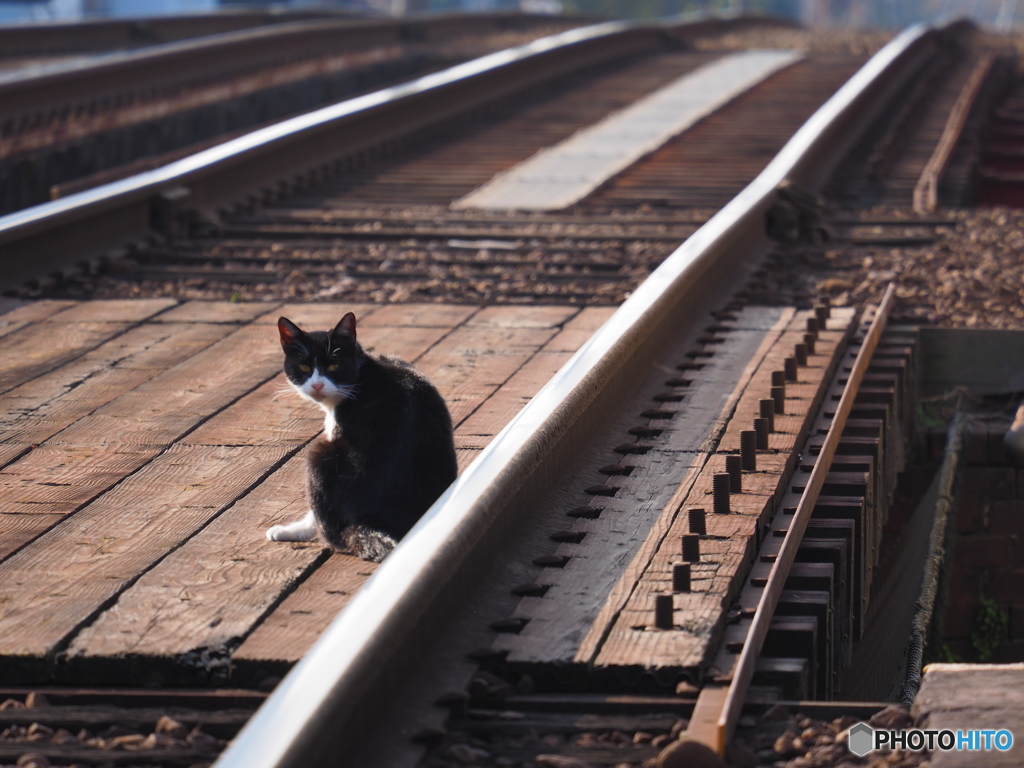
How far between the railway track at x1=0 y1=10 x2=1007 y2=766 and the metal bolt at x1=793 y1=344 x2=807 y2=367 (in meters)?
0.02

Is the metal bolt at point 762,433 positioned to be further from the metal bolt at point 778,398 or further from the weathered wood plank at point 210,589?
the weathered wood plank at point 210,589

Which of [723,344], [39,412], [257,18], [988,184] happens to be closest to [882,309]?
[723,344]

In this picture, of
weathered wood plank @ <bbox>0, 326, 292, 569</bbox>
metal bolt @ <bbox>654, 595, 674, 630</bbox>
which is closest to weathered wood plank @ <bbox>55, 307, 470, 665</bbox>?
weathered wood plank @ <bbox>0, 326, 292, 569</bbox>

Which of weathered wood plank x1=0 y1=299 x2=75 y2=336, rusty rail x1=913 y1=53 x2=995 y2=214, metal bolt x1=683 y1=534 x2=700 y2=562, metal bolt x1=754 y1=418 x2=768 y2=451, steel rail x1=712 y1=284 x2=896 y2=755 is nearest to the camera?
steel rail x1=712 y1=284 x2=896 y2=755

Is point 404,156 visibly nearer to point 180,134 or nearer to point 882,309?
point 180,134

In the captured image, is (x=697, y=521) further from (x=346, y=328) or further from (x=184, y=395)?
(x=184, y=395)

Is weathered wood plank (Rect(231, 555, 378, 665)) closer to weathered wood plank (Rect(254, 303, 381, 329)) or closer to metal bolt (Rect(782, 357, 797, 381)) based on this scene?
metal bolt (Rect(782, 357, 797, 381))

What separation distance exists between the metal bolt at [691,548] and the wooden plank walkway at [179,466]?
0.76 metres

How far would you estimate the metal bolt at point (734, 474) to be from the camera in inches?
155

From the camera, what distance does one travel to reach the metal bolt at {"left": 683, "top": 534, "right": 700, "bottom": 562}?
3.36 metres

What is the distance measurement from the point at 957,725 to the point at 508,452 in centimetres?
132

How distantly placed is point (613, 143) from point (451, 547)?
9.00 m

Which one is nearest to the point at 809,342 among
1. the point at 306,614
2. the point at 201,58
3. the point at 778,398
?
the point at 778,398

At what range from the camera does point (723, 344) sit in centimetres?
569
